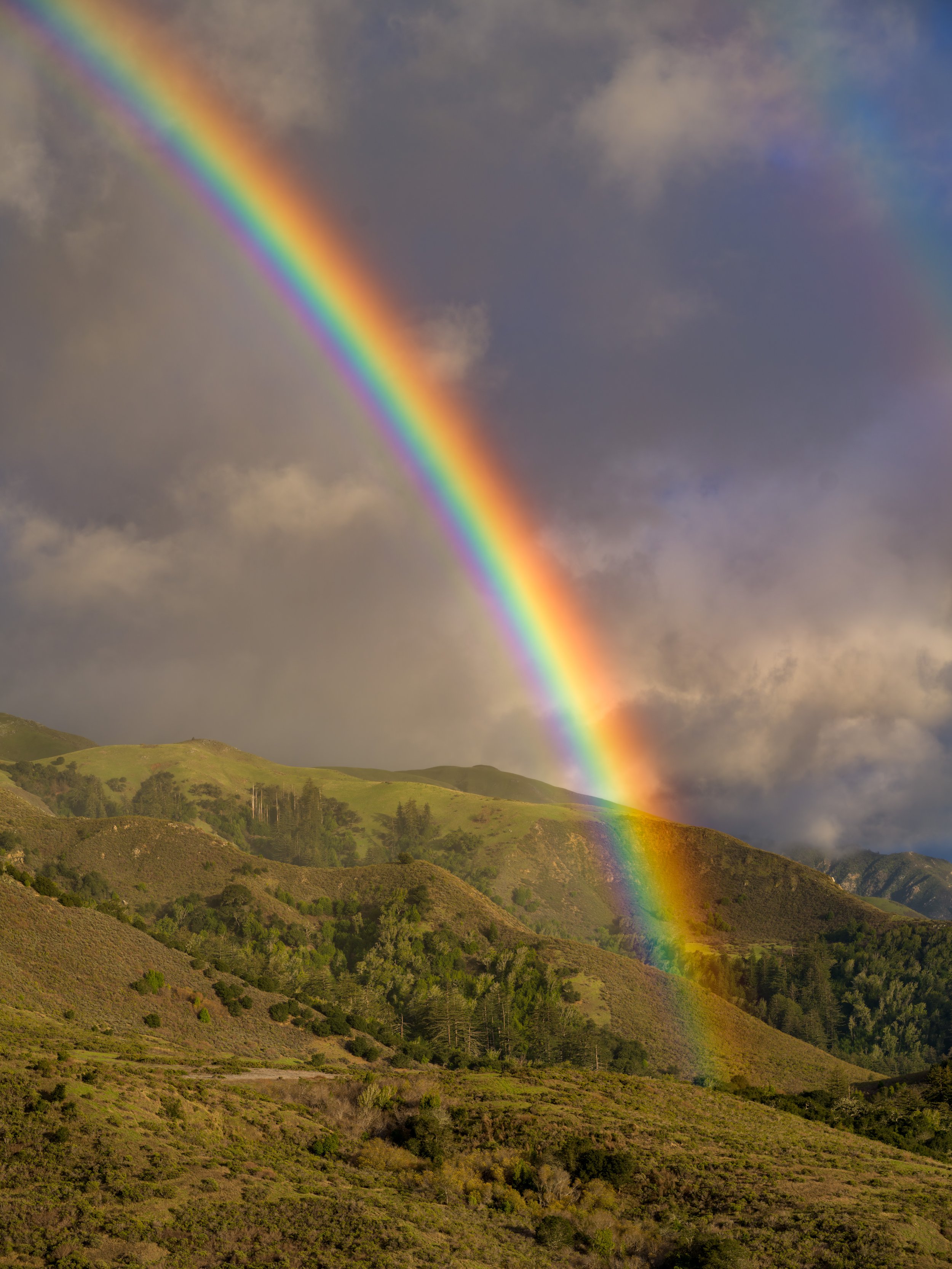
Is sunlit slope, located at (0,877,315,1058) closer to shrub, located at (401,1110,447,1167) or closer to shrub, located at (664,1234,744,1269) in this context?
shrub, located at (401,1110,447,1167)

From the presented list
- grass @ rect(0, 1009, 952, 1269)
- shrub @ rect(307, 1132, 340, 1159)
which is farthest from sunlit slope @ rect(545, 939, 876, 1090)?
shrub @ rect(307, 1132, 340, 1159)

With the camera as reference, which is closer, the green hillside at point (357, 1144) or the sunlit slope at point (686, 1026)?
the green hillside at point (357, 1144)

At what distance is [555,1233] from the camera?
134 feet


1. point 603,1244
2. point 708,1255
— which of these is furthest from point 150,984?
point 708,1255

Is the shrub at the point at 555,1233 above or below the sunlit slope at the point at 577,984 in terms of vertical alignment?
above

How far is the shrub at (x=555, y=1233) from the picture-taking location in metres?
40.4

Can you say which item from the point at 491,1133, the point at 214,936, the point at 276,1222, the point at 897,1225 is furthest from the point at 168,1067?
the point at 214,936

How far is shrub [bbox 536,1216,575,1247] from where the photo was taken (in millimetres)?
40375

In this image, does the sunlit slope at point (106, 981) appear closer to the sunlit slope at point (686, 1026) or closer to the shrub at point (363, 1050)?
the shrub at point (363, 1050)

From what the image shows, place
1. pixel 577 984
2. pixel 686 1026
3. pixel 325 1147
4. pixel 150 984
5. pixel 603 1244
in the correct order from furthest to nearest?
pixel 577 984 < pixel 686 1026 < pixel 150 984 < pixel 325 1147 < pixel 603 1244

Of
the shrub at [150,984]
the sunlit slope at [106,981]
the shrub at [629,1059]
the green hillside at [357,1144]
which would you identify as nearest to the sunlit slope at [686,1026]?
the shrub at [629,1059]

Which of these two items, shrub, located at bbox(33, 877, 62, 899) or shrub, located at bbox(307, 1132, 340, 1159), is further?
shrub, located at bbox(33, 877, 62, 899)

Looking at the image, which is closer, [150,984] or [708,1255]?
[708,1255]

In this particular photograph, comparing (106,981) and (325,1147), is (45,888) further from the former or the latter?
(325,1147)
